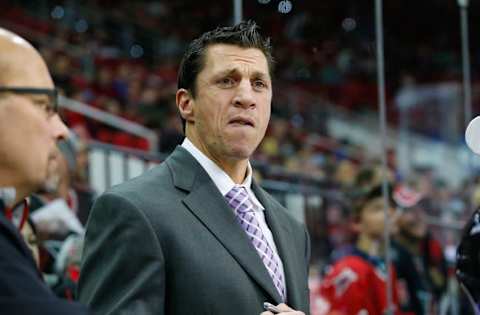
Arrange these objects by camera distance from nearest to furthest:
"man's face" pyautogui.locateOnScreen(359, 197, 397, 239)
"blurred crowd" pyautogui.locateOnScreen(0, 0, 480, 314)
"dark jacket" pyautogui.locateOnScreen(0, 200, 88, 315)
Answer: "dark jacket" pyautogui.locateOnScreen(0, 200, 88, 315) < "blurred crowd" pyautogui.locateOnScreen(0, 0, 480, 314) < "man's face" pyautogui.locateOnScreen(359, 197, 397, 239)

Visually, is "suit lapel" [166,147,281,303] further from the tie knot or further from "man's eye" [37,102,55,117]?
"man's eye" [37,102,55,117]

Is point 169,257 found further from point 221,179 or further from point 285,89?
point 285,89

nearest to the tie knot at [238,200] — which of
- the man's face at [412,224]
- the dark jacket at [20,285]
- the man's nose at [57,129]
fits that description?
the man's nose at [57,129]

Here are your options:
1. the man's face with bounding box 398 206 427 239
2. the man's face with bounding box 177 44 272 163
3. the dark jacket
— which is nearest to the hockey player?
the man's face with bounding box 398 206 427 239

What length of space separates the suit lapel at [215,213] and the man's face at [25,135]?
0.85 meters

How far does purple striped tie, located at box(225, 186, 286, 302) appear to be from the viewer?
2233 millimetres

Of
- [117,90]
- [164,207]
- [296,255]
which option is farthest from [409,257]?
[117,90]

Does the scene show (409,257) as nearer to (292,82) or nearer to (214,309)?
(292,82)

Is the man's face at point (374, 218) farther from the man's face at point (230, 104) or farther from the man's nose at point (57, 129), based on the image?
the man's nose at point (57, 129)

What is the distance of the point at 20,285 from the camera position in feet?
3.98

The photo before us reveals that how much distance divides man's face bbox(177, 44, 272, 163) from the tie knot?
83 millimetres

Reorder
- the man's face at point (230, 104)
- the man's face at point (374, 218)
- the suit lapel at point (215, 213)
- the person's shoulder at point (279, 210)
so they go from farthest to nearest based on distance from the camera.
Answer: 1. the man's face at point (374, 218)
2. the person's shoulder at point (279, 210)
3. the man's face at point (230, 104)
4. the suit lapel at point (215, 213)

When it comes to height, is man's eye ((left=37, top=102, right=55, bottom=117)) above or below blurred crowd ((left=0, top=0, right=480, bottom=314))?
above

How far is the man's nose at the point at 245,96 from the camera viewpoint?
7.44 feet
